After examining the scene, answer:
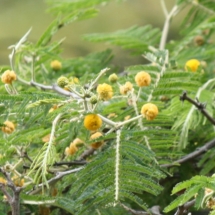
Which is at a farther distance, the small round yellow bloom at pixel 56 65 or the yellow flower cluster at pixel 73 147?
the small round yellow bloom at pixel 56 65

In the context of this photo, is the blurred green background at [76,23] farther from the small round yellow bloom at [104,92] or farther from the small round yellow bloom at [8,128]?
the small round yellow bloom at [104,92]

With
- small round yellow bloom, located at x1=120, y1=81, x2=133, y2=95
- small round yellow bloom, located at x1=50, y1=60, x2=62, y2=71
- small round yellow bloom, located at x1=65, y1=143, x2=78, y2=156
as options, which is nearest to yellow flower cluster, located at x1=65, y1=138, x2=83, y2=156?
small round yellow bloom, located at x1=65, y1=143, x2=78, y2=156

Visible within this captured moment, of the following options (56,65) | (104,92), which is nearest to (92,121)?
(104,92)

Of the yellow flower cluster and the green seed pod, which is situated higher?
the green seed pod

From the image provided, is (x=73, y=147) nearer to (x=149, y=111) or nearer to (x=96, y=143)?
(x=96, y=143)

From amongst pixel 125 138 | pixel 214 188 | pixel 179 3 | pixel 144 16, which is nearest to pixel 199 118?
pixel 125 138

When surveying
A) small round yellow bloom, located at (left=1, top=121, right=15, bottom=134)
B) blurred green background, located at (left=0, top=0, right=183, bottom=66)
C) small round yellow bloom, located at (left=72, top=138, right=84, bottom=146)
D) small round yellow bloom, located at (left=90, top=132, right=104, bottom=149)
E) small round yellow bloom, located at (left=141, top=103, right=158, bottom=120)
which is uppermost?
small round yellow bloom, located at (left=1, top=121, right=15, bottom=134)

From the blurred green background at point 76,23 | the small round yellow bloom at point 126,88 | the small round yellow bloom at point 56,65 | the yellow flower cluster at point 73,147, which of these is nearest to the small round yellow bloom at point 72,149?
the yellow flower cluster at point 73,147

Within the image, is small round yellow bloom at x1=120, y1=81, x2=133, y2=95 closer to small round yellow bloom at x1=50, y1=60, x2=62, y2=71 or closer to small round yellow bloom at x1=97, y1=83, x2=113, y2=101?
small round yellow bloom at x1=97, y1=83, x2=113, y2=101

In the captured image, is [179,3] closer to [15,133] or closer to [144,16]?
[15,133]
